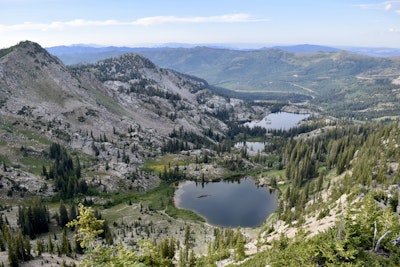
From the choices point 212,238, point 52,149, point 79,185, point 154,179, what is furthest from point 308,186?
point 52,149

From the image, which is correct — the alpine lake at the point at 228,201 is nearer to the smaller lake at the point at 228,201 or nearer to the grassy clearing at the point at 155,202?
the smaller lake at the point at 228,201

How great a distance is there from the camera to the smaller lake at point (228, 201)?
479 ft

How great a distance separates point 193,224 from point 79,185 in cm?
6495

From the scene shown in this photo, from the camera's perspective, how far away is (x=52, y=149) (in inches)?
7308

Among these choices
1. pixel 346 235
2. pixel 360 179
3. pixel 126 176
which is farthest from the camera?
pixel 126 176

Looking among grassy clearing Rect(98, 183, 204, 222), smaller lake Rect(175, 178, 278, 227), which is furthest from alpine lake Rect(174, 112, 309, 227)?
grassy clearing Rect(98, 183, 204, 222)

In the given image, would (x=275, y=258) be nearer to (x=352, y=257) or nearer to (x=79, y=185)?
(x=352, y=257)

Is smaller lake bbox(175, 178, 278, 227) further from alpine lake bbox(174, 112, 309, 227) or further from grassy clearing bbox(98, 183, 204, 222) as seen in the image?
grassy clearing bbox(98, 183, 204, 222)

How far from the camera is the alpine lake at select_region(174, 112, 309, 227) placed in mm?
145875

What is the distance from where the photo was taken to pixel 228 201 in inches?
6624

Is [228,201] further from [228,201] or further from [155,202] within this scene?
[155,202]

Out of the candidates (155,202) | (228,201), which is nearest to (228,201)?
(228,201)

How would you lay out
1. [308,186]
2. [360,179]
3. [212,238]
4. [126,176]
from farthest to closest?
1. [126,176]
2. [308,186]
3. [212,238]
4. [360,179]

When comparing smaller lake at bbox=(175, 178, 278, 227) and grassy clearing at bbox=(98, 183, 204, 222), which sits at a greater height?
grassy clearing at bbox=(98, 183, 204, 222)
